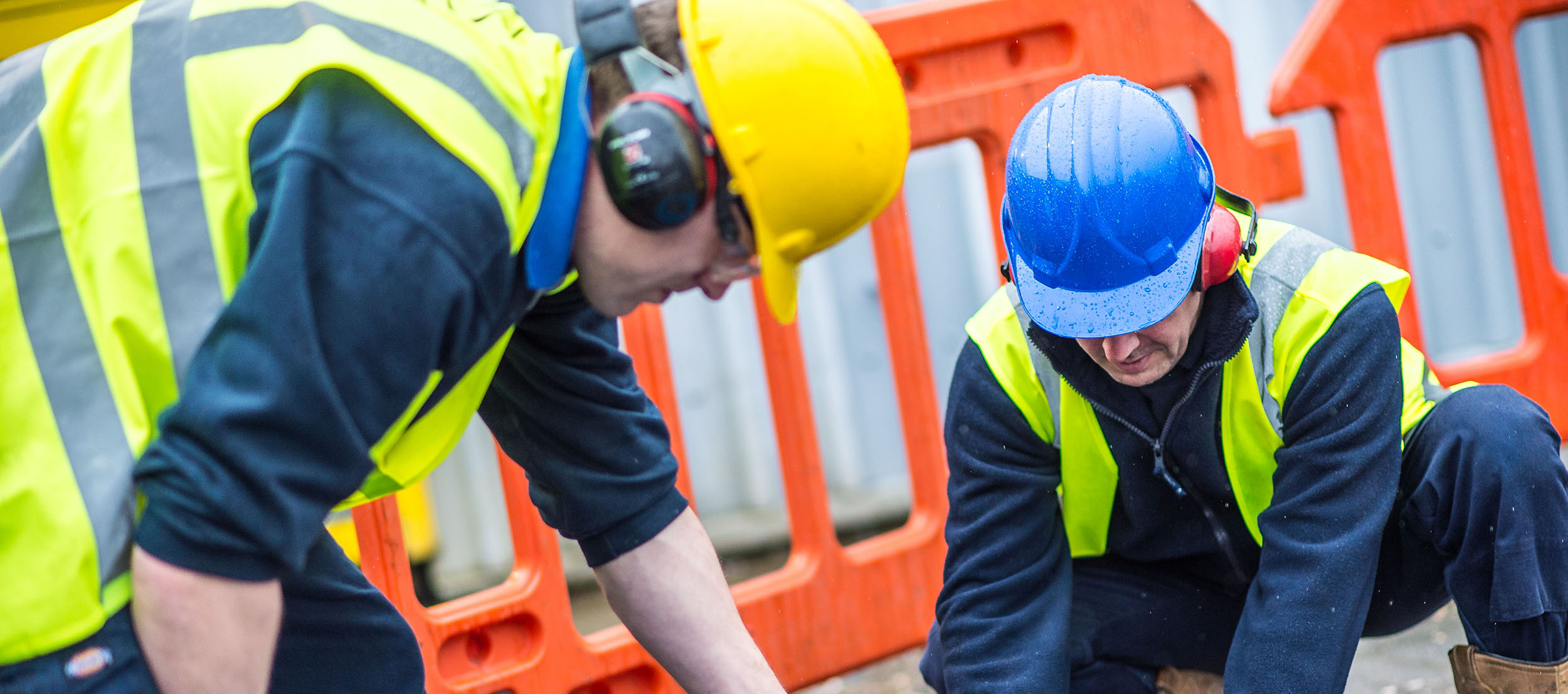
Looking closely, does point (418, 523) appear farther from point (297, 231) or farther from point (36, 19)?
point (297, 231)

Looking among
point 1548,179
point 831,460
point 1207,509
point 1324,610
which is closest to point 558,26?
point 831,460

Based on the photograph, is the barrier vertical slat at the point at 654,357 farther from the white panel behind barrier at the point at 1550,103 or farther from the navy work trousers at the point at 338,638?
the white panel behind barrier at the point at 1550,103

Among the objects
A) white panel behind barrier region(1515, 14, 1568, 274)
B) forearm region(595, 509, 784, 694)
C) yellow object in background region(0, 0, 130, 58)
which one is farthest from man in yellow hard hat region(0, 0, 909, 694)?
white panel behind barrier region(1515, 14, 1568, 274)

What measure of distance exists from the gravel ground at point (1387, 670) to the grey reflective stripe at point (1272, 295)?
1.06 meters

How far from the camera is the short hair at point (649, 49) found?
1.39 m

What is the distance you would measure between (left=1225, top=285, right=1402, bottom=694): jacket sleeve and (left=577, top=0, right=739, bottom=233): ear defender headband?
112 centimetres

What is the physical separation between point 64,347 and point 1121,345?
1423mm

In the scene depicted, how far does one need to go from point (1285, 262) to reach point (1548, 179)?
3.82 m

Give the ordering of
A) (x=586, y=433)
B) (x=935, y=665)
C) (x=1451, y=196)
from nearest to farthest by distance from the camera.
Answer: (x=586, y=433) < (x=935, y=665) < (x=1451, y=196)

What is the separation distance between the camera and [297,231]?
118cm

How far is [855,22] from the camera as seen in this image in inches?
57.2

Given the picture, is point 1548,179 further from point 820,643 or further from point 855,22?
point 855,22

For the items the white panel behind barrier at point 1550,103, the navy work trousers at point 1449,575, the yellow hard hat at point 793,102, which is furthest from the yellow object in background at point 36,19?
the white panel behind barrier at point 1550,103

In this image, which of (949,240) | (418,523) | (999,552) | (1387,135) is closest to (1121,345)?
(999,552)
